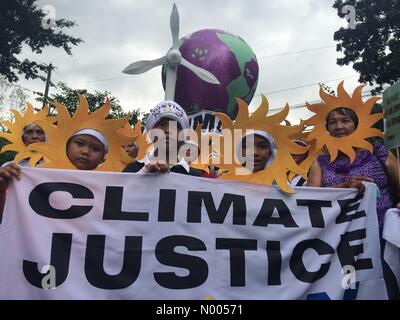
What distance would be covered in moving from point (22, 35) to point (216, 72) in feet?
44.9

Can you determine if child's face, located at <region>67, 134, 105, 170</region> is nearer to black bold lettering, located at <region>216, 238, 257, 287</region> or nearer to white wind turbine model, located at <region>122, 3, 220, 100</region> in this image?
black bold lettering, located at <region>216, 238, 257, 287</region>

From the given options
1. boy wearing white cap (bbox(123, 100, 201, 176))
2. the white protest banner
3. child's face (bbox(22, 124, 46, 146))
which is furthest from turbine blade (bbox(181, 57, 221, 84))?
the white protest banner

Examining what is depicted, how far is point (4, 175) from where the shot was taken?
2.60 m

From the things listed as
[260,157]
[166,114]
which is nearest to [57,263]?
[166,114]

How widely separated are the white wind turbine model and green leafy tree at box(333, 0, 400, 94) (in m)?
10.3

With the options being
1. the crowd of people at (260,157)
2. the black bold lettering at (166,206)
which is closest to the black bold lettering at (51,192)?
the crowd of people at (260,157)

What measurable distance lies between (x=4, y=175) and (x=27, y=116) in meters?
1.41

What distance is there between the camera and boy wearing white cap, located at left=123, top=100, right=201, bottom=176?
2843 mm

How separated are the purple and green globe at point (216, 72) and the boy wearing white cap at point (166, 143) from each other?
389cm

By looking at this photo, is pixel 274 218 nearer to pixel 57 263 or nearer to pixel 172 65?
pixel 57 263

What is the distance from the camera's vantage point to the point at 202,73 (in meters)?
7.06

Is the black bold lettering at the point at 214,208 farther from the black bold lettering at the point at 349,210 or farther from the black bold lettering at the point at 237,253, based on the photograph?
the black bold lettering at the point at 349,210

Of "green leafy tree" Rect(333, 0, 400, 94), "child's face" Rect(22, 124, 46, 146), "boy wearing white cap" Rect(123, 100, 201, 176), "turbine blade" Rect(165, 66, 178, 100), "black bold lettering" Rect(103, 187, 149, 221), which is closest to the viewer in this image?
"black bold lettering" Rect(103, 187, 149, 221)
